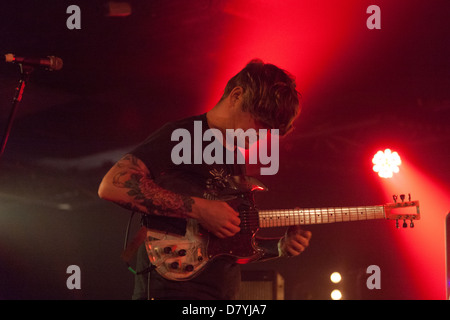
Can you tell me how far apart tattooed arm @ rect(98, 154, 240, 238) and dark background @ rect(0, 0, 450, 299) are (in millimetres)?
2413

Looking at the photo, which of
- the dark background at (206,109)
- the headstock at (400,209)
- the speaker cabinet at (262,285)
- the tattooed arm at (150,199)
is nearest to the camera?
the tattooed arm at (150,199)

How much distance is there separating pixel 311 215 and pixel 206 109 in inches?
95.0

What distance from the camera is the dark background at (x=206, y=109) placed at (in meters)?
4.18

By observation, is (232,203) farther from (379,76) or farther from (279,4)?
(379,76)

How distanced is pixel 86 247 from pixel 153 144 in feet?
10.0

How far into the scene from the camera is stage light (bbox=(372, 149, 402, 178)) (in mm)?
4828

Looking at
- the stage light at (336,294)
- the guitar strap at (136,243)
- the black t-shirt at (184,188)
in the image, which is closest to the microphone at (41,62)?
the black t-shirt at (184,188)

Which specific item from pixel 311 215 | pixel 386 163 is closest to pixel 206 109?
pixel 386 163

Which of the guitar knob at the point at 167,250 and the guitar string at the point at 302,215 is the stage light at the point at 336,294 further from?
the guitar knob at the point at 167,250

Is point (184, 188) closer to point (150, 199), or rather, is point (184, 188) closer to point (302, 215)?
point (150, 199)

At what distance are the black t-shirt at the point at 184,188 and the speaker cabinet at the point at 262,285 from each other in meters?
1.01

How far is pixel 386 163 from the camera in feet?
16.1
